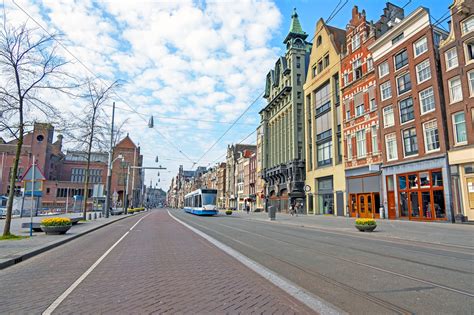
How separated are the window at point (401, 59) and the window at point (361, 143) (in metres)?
7.05

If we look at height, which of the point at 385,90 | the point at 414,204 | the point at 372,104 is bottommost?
the point at 414,204

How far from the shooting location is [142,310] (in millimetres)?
4363

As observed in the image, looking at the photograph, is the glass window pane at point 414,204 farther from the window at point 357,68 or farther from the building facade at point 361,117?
the window at point 357,68

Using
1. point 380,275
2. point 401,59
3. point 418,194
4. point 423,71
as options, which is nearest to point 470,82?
point 423,71

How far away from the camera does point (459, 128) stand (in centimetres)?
2248

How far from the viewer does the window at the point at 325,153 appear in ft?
125

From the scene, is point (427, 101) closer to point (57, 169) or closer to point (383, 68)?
point (383, 68)

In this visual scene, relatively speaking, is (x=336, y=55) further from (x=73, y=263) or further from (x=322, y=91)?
(x=73, y=263)

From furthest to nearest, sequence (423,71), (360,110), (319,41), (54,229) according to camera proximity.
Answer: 1. (319,41)
2. (360,110)
3. (423,71)
4. (54,229)

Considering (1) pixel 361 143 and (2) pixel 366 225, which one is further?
(1) pixel 361 143

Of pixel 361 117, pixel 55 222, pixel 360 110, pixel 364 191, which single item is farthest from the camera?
pixel 360 110

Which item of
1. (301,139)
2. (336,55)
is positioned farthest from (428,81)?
(301,139)

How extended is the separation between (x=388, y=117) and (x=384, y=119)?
0.46m

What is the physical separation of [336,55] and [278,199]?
2441cm
